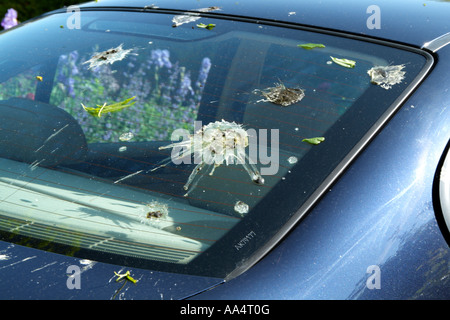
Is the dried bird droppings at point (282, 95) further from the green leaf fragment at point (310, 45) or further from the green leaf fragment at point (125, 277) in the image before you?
the green leaf fragment at point (125, 277)

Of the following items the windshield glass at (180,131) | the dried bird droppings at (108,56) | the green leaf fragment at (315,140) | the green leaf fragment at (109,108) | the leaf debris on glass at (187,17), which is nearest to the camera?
the windshield glass at (180,131)

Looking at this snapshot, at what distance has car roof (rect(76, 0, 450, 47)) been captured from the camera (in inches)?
69.2

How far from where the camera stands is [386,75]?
1.59 meters

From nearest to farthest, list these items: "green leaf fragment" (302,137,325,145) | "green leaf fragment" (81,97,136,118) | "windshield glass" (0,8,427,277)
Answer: "windshield glass" (0,8,427,277)
"green leaf fragment" (302,137,325,145)
"green leaf fragment" (81,97,136,118)

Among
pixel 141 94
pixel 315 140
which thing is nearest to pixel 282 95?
pixel 315 140

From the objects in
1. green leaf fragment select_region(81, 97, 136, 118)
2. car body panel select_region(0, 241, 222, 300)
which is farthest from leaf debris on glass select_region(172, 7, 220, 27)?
car body panel select_region(0, 241, 222, 300)

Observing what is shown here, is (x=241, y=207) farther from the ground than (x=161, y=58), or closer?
closer

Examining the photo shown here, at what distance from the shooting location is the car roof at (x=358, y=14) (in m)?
1.76

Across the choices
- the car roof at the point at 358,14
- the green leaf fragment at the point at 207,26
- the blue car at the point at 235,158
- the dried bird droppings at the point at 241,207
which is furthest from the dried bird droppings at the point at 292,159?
the green leaf fragment at the point at 207,26

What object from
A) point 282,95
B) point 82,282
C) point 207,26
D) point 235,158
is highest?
point 207,26

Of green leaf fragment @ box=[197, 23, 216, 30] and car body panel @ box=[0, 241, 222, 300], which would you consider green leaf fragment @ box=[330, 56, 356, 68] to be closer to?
green leaf fragment @ box=[197, 23, 216, 30]

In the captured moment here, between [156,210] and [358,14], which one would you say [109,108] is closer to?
[156,210]

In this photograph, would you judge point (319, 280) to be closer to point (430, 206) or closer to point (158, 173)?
point (430, 206)

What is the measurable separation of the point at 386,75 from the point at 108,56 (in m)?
0.98
